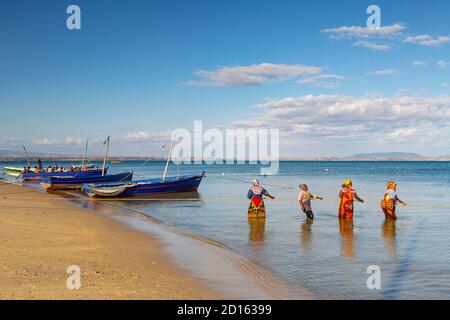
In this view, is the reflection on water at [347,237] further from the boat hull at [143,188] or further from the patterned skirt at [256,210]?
the boat hull at [143,188]

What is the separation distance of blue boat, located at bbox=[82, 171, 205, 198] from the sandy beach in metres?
16.0

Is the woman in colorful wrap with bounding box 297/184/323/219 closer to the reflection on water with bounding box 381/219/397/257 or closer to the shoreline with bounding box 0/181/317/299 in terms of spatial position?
the reflection on water with bounding box 381/219/397/257

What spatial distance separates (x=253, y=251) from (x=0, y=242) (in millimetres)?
7330

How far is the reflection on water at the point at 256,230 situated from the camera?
48.4 feet

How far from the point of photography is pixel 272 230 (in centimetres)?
1711

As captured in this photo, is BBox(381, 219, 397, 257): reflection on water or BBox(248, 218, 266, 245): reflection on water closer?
BBox(381, 219, 397, 257): reflection on water

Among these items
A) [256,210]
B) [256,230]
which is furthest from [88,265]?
[256,210]

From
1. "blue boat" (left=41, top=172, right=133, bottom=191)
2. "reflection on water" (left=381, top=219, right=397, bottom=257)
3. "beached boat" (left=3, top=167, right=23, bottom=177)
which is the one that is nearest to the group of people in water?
"reflection on water" (left=381, top=219, right=397, bottom=257)

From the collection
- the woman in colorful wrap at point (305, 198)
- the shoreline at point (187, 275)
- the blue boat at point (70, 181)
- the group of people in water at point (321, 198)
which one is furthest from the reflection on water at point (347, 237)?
the blue boat at point (70, 181)

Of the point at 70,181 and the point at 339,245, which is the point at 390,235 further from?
the point at 70,181

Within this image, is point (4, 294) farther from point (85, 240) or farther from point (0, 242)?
point (85, 240)

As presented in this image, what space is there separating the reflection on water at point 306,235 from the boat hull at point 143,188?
55.7ft

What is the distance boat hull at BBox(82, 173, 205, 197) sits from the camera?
3159 centimetres

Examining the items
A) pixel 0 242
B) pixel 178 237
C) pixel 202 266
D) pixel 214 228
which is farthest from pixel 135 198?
pixel 202 266
